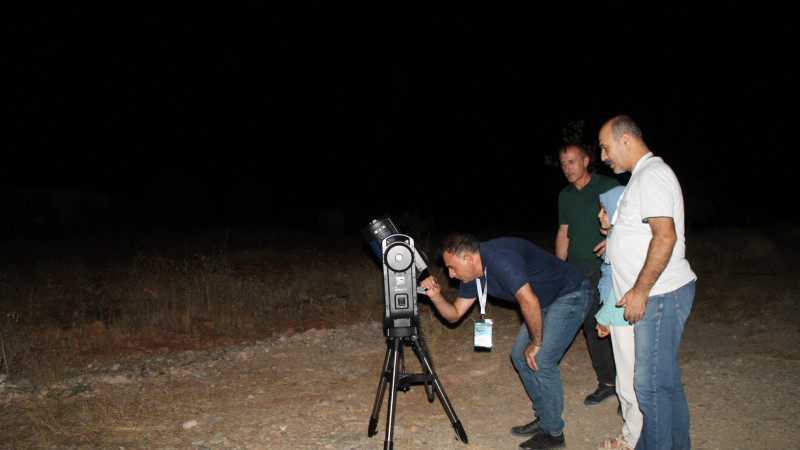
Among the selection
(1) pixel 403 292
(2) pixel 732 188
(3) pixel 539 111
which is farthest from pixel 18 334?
(3) pixel 539 111

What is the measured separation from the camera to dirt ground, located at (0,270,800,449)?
3854 millimetres

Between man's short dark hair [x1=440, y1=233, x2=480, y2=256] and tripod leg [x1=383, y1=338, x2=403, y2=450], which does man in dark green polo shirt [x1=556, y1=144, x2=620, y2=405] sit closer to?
man's short dark hair [x1=440, y1=233, x2=480, y2=256]

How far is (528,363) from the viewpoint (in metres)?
3.50

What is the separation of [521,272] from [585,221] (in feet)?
4.44

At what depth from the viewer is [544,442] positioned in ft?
12.0

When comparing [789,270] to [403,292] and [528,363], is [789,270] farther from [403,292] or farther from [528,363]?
[403,292]

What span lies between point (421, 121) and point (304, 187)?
33.0 ft

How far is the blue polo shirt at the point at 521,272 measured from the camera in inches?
129

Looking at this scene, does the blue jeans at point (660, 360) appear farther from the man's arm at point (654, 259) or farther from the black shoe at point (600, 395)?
the black shoe at point (600, 395)

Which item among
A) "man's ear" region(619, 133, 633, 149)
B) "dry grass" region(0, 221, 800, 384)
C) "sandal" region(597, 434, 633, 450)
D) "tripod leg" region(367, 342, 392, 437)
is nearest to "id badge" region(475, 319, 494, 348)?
"tripod leg" region(367, 342, 392, 437)

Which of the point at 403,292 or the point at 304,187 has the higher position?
the point at 304,187

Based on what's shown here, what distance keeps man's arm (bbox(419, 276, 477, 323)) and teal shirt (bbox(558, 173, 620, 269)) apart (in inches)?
46.3

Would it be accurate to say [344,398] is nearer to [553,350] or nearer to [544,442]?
[544,442]

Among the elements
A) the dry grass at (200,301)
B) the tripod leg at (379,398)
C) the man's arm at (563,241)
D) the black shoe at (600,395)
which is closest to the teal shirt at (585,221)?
the man's arm at (563,241)
